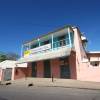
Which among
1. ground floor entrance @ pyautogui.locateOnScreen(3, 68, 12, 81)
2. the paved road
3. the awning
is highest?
the awning

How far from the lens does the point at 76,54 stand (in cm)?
1886

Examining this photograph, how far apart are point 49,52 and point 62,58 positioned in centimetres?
175

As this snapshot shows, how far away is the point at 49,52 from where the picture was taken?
20.8m

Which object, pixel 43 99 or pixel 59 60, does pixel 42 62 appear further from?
pixel 43 99

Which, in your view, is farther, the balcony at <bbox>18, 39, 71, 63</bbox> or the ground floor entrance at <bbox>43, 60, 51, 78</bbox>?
the ground floor entrance at <bbox>43, 60, 51, 78</bbox>

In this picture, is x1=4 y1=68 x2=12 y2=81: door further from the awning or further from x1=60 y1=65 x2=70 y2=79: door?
x1=60 y1=65 x2=70 y2=79: door

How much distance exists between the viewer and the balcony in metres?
18.7

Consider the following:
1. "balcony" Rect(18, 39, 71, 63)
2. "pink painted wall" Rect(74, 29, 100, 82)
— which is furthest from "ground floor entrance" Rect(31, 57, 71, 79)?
"pink painted wall" Rect(74, 29, 100, 82)

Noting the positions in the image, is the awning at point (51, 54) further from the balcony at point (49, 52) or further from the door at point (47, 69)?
the door at point (47, 69)

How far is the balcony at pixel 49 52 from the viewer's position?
18.7m

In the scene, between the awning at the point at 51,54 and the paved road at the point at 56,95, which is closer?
the paved road at the point at 56,95

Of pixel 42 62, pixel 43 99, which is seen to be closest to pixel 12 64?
pixel 42 62

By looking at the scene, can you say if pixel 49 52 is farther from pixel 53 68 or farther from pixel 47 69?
pixel 47 69

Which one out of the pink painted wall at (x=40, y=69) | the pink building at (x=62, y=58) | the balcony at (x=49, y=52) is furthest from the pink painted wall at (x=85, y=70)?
the pink painted wall at (x=40, y=69)
